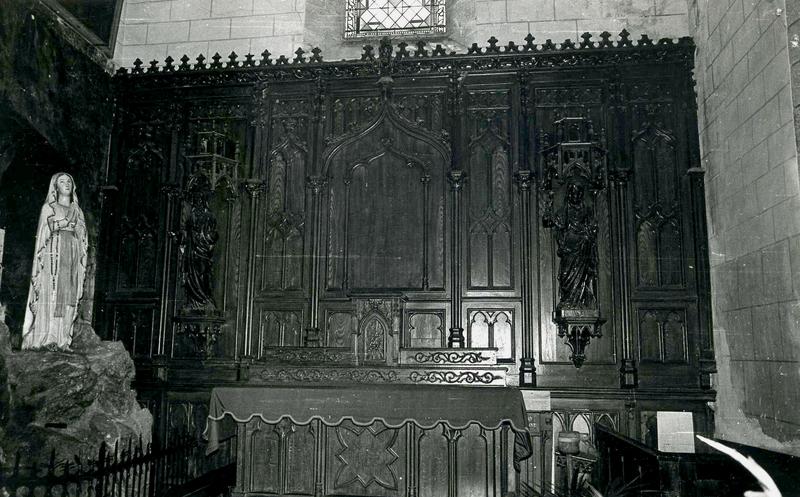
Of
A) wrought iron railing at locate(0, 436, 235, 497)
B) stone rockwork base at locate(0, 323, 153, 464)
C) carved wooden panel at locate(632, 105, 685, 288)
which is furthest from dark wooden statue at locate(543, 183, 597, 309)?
stone rockwork base at locate(0, 323, 153, 464)

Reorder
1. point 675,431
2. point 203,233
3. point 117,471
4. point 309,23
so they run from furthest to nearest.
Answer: point 309,23
point 203,233
point 675,431
point 117,471

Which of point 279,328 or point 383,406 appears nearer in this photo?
point 383,406

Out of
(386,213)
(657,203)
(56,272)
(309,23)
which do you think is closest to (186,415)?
(56,272)

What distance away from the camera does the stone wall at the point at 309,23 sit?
352 inches

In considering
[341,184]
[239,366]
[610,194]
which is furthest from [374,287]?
[610,194]

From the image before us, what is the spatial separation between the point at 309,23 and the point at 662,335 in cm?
670

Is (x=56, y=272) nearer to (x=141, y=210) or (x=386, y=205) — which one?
(x=141, y=210)

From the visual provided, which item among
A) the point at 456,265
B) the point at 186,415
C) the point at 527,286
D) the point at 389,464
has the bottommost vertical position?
the point at 389,464

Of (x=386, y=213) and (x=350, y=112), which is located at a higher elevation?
(x=350, y=112)

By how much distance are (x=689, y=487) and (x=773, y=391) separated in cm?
131

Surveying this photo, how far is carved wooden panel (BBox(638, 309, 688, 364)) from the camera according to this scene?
776cm

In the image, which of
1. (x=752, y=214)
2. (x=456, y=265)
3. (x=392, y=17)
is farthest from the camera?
(x=392, y=17)

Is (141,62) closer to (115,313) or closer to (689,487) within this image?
(115,313)

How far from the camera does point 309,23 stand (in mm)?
9594
